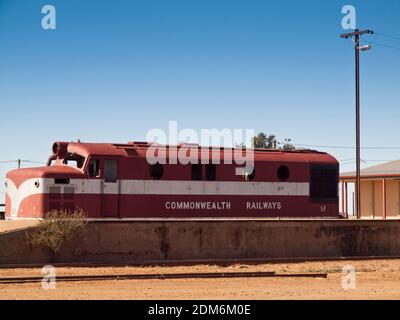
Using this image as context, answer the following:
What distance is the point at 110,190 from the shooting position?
70.6ft

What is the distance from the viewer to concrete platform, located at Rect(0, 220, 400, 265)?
66.6 feet

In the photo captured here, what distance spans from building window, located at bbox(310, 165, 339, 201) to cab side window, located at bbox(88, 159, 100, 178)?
8337mm

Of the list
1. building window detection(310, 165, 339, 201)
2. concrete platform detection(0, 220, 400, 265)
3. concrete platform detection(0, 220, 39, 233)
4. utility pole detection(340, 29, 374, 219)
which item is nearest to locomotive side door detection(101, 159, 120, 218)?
concrete platform detection(0, 220, 400, 265)

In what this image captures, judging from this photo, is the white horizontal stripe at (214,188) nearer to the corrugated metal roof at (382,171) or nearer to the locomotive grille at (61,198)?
the locomotive grille at (61,198)

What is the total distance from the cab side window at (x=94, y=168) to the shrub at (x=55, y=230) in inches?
67.8

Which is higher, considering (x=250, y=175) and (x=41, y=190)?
→ (x=250, y=175)

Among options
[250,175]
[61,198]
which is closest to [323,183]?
[250,175]

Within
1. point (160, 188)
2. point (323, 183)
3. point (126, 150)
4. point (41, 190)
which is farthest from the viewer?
point (323, 183)

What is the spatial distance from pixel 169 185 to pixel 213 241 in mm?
2472

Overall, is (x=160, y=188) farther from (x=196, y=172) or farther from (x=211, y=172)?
(x=211, y=172)

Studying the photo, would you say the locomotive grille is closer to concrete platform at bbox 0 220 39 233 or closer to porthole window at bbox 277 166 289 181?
concrete platform at bbox 0 220 39 233

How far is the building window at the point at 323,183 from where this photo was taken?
24906 mm
